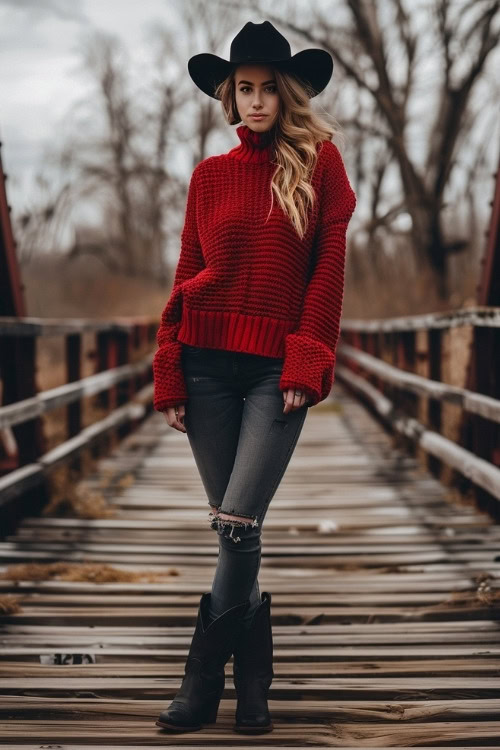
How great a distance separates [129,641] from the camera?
139 inches

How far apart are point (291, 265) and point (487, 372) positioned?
10.3 ft

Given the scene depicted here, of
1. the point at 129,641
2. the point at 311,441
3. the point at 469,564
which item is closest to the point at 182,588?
the point at 129,641

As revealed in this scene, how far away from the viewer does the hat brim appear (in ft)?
8.97

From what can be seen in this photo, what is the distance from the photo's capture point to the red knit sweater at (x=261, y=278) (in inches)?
104

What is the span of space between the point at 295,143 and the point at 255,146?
0.41 ft

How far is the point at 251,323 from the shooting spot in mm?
2637

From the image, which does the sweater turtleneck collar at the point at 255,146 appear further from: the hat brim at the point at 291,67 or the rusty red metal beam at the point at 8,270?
the rusty red metal beam at the point at 8,270

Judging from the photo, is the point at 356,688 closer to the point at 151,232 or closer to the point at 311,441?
the point at 311,441

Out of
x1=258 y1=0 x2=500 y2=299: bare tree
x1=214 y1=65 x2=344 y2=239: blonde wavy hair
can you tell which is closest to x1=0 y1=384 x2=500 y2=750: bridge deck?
x1=214 y1=65 x2=344 y2=239: blonde wavy hair

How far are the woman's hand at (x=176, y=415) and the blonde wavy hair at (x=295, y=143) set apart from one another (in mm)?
579

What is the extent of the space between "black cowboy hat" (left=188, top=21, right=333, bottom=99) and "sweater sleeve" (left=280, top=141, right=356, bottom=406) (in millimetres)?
213

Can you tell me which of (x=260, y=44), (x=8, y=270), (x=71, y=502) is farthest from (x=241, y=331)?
(x=71, y=502)

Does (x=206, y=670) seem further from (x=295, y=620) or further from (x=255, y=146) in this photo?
(x=255, y=146)

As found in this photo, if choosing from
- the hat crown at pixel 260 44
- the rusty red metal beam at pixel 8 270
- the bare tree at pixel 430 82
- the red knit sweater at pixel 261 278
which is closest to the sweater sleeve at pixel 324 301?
the red knit sweater at pixel 261 278
